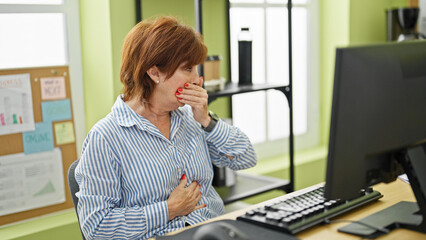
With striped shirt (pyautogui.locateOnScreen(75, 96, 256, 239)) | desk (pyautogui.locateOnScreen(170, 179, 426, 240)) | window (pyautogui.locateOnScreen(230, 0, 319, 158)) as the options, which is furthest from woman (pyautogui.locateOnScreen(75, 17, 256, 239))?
window (pyautogui.locateOnScreen(230, 0, 319, 158))

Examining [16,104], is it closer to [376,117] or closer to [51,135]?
[51,135]

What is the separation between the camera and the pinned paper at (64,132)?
2.31 metres

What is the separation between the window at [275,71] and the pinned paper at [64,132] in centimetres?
99

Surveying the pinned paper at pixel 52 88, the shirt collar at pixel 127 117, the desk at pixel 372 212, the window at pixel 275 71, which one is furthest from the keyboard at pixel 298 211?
the window at pixel 275 71

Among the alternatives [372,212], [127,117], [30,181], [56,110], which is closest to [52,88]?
[56,110]

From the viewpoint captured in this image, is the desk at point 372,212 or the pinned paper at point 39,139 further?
the pinned paper at point 39,139

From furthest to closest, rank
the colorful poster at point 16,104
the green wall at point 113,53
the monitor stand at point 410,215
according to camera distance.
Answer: the green wall at point 113,53, the colorful poster at point 16,104, the monitor stand at point 410,215

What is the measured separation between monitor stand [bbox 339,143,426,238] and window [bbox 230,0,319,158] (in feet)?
5.48

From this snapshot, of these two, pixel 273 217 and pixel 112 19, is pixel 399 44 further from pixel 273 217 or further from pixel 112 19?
pixel 112 19

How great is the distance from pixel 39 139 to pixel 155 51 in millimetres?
949

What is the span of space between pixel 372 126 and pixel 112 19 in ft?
4.71

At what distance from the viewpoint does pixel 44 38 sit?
7.59ft

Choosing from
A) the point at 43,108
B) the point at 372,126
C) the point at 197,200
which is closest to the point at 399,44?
the point at 372,126

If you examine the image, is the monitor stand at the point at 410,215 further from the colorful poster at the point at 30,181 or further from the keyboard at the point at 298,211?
the colorful poster at the point at 30,181
